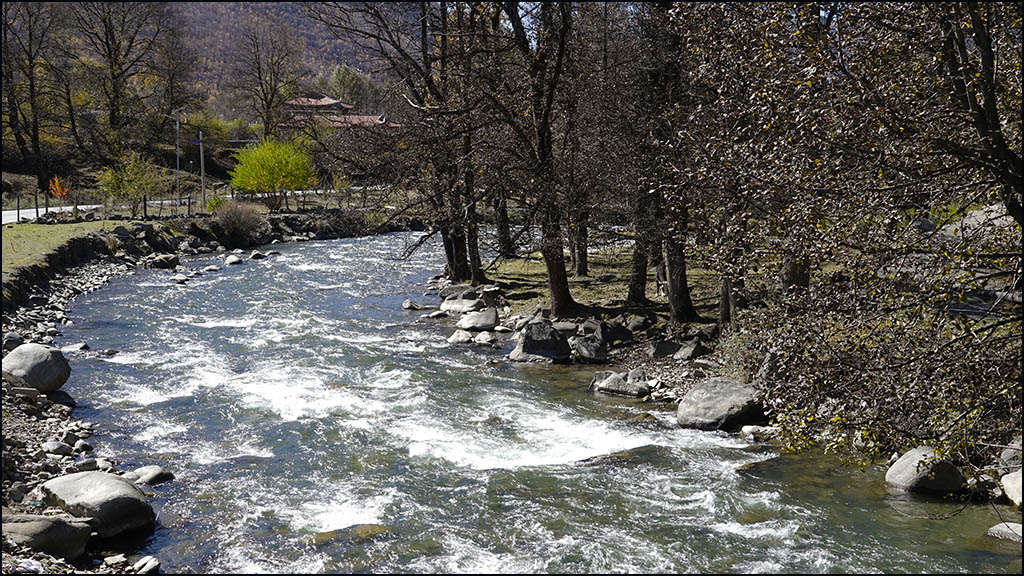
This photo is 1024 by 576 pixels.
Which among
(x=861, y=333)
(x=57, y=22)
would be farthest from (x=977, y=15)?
(x=57, y=22)

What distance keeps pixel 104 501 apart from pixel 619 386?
798 cm

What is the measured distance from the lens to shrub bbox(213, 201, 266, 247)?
39.5 metres

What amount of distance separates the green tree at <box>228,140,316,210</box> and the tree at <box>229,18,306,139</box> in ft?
24.5

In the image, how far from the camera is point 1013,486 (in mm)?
8258

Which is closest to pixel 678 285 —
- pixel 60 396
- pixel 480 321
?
pixel 480 321

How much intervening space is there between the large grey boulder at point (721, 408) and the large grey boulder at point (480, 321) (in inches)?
287

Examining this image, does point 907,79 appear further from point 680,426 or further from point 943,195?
point 680,426

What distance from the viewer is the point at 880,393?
23.3 feet

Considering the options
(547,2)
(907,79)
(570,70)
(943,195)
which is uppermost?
(547,2)

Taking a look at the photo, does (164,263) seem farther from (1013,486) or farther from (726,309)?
(1013,486)

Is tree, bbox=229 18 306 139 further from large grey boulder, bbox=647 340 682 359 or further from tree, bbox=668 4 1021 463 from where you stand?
tree, bbox=668 4 1021 463

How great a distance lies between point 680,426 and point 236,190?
49.5 m

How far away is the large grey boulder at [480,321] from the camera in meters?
18.4

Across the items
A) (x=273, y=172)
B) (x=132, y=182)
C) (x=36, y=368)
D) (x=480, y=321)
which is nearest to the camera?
(x=36, y=368)
